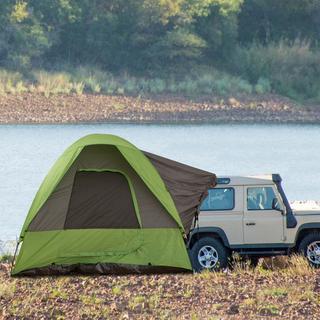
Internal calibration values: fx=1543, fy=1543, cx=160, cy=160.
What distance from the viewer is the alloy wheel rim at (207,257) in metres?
18.6

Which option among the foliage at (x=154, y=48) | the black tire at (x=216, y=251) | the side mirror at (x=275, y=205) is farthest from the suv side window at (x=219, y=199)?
the foliage at (x=154, y=48)

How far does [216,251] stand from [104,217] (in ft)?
8.72

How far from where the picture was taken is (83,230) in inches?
639

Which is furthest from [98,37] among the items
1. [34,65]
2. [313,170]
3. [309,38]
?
[313,170]

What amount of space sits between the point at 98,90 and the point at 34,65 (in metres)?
4.02

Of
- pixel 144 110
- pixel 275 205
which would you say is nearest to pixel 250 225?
pixel 275 205

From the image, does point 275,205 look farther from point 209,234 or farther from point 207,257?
point 207,257

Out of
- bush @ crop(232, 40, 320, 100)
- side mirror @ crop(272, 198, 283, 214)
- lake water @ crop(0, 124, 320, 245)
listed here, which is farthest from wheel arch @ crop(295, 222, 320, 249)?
bush @ crop(232, 40, 320, 100)

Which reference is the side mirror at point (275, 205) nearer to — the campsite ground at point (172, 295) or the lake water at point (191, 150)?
the campsite ground at point (172, 295)

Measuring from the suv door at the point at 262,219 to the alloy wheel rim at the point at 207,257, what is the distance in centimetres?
47

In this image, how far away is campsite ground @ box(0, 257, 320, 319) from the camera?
14688mm

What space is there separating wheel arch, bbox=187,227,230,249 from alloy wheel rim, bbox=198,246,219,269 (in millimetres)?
150

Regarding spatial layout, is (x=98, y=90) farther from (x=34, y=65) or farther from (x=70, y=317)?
(x=70, y=317)

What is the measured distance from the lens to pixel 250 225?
1875 cm
